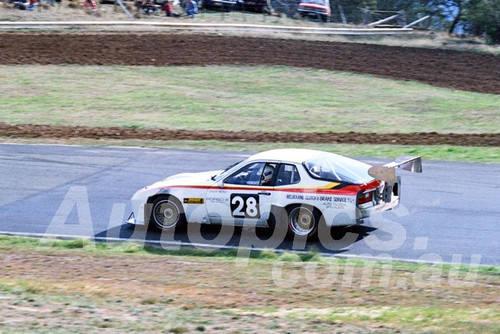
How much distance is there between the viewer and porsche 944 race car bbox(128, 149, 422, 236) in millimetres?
11688

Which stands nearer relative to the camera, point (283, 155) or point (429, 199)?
point (283, 155)

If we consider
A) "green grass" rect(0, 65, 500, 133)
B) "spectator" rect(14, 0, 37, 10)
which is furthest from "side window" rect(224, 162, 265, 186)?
"spectator" rect(14, 0, 37, 10)

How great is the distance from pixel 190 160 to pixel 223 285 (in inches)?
351

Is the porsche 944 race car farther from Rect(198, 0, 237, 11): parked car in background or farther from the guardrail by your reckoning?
Rect(198, 0, 237, 11): parked car in background

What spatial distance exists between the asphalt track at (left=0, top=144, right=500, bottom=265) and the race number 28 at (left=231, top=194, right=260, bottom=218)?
364 millimetres

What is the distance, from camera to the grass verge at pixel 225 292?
→ 23.5 feet

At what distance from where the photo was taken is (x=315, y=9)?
153 feet

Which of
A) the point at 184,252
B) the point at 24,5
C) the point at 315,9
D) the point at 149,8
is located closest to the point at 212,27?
the point at 149,8

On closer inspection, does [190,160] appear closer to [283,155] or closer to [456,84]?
[283,155]

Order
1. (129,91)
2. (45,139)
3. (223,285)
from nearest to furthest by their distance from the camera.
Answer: (223,285) < (45,139) < (129,91)

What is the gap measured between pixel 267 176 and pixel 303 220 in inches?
33.4

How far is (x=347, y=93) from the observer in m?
28.7

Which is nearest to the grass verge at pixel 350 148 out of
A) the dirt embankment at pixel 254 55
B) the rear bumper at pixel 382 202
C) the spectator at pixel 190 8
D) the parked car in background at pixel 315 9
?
the rear bumper at pixel 382 202

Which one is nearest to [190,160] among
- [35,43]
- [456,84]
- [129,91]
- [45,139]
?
[45,139]
